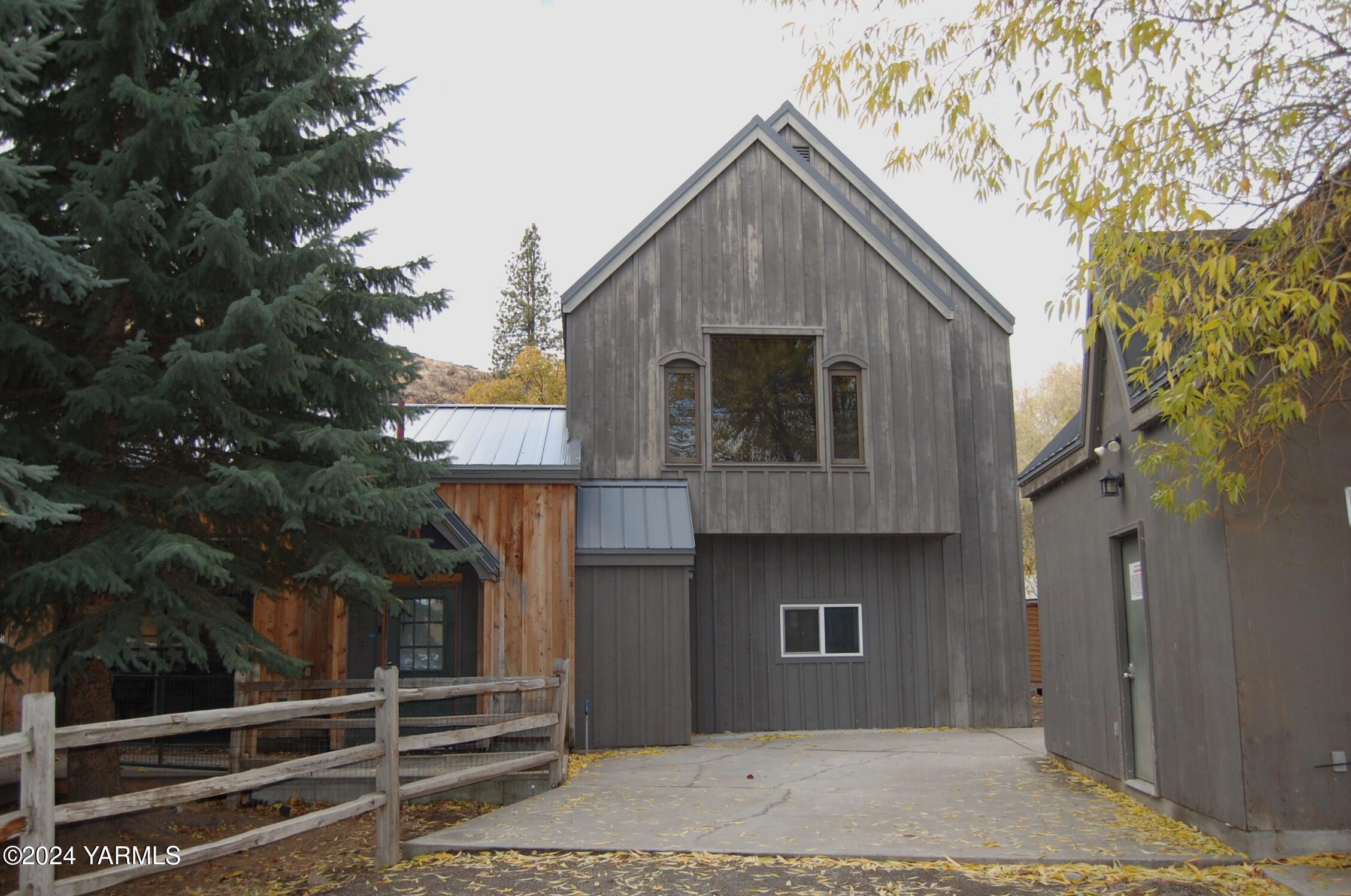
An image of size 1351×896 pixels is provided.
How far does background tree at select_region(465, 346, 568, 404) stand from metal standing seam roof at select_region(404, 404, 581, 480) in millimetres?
24175

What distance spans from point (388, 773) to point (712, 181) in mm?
10018

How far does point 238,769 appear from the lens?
407 inches

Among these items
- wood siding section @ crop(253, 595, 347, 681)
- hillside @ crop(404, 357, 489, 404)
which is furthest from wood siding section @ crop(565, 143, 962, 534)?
hillside @ crop(404, 357, 489, 404)

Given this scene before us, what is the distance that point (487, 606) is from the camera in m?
13.1

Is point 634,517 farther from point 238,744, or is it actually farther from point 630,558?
point 238,744

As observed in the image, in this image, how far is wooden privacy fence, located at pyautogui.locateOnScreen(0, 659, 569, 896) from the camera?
5223mm

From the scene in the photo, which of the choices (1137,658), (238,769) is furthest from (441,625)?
(1137,658)

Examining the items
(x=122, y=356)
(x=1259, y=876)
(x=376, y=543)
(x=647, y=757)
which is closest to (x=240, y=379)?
(x=122, y=356)

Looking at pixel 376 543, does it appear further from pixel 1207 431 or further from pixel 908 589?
pixel 908 589

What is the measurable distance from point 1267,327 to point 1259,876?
132 inches

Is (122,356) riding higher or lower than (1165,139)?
lower

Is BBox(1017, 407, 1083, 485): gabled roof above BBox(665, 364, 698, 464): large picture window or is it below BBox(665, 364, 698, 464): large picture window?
below

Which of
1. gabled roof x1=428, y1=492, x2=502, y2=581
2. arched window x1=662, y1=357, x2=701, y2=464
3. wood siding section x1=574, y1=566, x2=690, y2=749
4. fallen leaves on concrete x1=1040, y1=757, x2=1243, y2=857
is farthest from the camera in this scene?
arched window x1=662, y1=357, x2=701, y2=464

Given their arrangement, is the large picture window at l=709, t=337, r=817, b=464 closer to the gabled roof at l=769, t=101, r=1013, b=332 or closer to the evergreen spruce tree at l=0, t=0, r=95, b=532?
the gabled roof at l=769, t=101, r=1013, b=332
